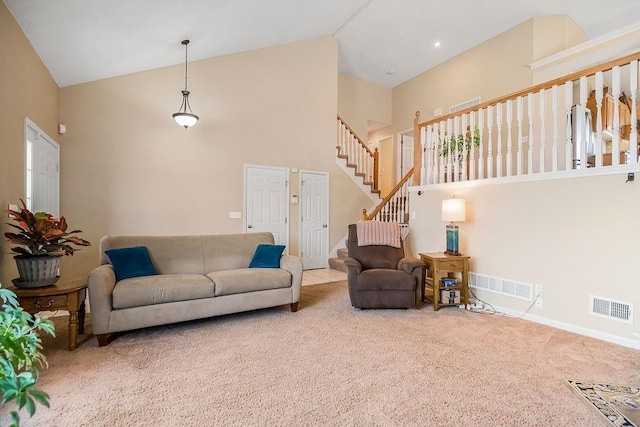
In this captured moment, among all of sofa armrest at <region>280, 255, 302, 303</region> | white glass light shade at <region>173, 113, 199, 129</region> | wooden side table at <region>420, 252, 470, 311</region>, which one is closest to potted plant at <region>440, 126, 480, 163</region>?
wooden side table at <region>420, 252, 470, 311</region>

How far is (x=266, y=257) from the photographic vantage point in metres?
3.79

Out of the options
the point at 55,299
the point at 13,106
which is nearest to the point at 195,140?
the point at 13,106

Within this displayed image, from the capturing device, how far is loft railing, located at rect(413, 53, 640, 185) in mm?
2932

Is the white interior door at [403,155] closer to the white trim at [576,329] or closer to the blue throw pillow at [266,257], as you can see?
the white trim at [576,329]

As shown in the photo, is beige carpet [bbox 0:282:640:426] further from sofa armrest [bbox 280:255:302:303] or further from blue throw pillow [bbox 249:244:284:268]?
blue throw pillow [bbox 249:244:284:268]

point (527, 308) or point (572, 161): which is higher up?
point (572, 161)

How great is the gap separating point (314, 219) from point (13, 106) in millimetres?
4551

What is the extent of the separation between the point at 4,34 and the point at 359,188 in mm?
5650

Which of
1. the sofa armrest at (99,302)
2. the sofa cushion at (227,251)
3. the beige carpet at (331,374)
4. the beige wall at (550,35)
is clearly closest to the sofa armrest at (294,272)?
the beige carpet at (331,374)

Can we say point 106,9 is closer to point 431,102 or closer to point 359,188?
point 359,188

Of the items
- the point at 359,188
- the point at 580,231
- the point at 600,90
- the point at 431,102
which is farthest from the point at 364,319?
the point at 431,102

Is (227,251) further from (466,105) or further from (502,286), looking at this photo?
(466,105)

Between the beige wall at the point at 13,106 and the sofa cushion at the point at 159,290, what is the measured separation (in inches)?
39.0

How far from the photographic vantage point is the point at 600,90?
2939mm
